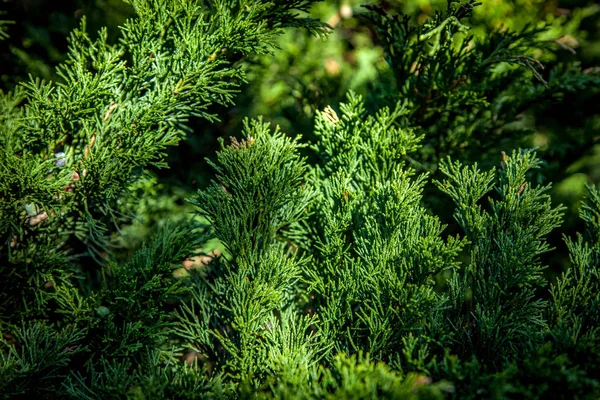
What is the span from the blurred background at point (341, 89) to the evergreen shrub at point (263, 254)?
25cm

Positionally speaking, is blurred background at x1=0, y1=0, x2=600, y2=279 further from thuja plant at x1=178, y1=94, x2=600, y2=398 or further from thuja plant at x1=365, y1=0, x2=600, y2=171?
thuja plant at x1=178, y1=94, x2=600, y2=398

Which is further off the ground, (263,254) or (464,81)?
(464,81)

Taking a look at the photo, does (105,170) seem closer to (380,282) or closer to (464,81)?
(380,282)

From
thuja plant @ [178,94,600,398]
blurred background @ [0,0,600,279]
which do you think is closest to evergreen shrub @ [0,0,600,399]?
thuja plant @ [178,94,600,398]

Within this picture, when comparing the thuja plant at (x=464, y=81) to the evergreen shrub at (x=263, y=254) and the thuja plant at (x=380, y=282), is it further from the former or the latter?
the thuja plant at (x=380, y=282)

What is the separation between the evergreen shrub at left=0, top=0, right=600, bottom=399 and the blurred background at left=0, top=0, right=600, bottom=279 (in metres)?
0.25

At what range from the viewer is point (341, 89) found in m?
1.98

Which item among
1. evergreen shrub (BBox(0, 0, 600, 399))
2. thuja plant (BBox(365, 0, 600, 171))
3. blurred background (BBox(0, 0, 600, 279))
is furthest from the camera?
blurred background (BBox(0, 0, 600, 279))

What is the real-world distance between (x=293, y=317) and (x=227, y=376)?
20 centimetres

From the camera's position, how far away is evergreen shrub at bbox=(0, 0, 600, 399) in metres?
0.93

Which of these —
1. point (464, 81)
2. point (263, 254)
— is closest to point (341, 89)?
point (464, 81)

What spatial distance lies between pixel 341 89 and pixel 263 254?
1.18m

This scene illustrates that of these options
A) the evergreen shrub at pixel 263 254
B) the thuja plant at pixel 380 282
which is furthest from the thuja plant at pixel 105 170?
the thuja plant at pixel 380 282

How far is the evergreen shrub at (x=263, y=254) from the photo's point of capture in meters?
0.93
